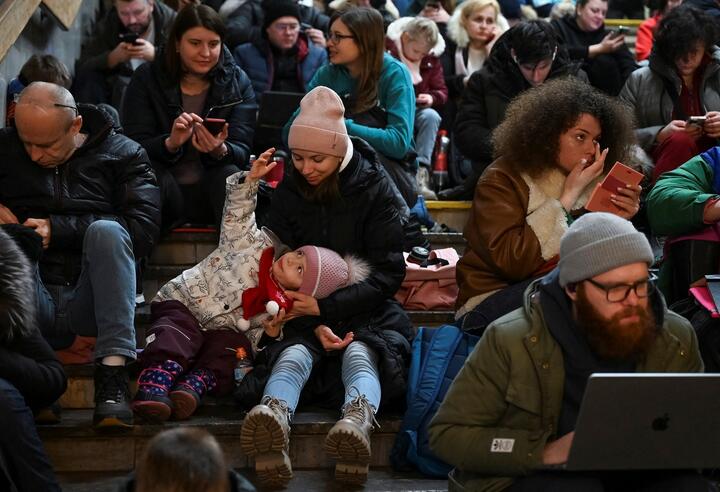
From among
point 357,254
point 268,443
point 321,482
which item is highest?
point 357,254

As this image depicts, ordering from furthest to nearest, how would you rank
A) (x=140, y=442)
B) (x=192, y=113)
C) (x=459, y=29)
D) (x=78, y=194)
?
(x=459, y=29) → (x=192, y=113) → (x=78, y=194) → (x=140, y=442)

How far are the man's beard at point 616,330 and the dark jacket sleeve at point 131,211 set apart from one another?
2.17m

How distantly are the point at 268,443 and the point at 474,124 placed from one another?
274 centimetres

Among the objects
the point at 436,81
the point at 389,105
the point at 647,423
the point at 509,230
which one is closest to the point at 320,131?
the point at 509,230

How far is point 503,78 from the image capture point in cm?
653

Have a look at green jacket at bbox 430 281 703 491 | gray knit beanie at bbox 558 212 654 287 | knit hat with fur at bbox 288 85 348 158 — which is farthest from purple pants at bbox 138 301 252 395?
gray knit beanie at bbox 558 212 654 287

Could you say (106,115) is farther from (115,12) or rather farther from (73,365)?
(115,12)

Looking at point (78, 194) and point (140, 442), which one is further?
point (78, 194)

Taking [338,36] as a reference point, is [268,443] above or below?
below

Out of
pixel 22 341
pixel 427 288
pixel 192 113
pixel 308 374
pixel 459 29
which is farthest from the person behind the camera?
pixel 459 29

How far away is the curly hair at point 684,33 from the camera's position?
255 inches

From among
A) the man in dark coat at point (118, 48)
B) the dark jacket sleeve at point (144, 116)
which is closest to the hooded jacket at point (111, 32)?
the man in dark coat at point (118, 48)

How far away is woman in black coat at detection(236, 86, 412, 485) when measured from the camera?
15.6 ft

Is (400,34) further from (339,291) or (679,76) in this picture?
(339,291)
